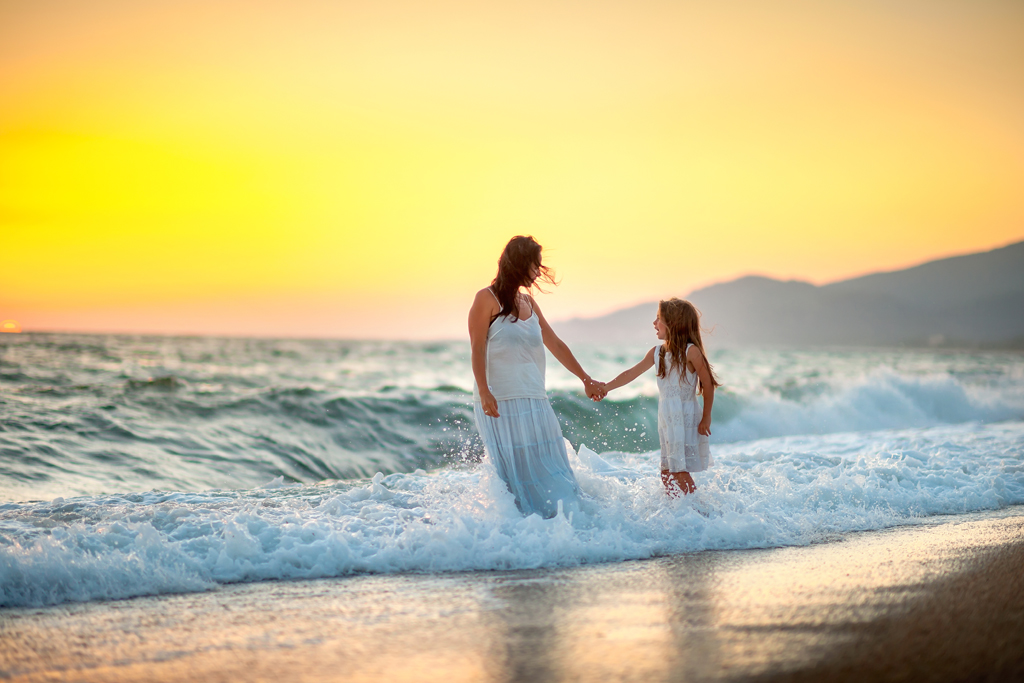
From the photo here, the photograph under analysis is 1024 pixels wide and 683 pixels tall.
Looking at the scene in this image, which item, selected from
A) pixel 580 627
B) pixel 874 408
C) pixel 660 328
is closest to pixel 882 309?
pixel 874 408

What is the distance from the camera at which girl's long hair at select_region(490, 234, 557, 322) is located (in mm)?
5418

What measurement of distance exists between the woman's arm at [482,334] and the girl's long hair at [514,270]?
0.23ft

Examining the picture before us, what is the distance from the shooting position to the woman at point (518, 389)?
546 centimetres

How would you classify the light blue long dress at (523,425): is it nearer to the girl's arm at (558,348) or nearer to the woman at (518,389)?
the woman at (518,389)

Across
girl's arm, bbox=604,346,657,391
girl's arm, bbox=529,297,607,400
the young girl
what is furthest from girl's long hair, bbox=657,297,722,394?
girl's arm, bbox=529,297,607,400

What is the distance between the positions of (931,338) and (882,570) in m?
96.8

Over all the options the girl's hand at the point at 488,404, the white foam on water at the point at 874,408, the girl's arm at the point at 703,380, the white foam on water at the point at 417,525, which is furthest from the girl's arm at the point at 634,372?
the white foam on water at the point at 874,408

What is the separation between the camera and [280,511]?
20.8 ft

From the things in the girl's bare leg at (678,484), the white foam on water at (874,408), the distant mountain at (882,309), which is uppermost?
the distant mountain at (882,309)

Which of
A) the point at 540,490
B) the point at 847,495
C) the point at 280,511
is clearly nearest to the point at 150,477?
the point at 280,511

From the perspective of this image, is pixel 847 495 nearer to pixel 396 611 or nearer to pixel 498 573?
pixel 498 573

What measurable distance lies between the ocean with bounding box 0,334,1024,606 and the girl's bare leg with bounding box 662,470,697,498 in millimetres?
90

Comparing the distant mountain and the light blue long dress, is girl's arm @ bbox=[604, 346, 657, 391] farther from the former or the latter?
the distant mountain

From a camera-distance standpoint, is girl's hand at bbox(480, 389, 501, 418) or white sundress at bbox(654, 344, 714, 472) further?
white sundress at bbox(654, 344, 714, 472)
